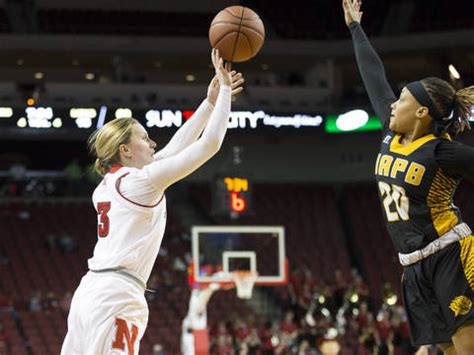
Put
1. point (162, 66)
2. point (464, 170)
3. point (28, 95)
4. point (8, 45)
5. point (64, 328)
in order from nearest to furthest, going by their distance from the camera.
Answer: point (464, 170) < point (64, 328) < point (28, 95) < point (8, 45) < point (162, 66)

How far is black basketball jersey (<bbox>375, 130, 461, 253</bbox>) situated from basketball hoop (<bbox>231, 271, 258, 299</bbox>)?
1160 cm

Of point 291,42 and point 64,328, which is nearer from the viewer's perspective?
point 64,328

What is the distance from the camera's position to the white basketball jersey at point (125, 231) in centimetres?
428

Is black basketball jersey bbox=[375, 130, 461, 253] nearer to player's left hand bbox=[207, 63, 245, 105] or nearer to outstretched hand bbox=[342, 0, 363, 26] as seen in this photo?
player's left hand bbox=[207, 63, 245, 105]

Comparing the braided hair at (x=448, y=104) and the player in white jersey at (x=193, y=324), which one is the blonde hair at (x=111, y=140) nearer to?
the braided hair at (x=448, y=104)

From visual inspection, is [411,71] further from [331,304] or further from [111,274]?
[111,274]

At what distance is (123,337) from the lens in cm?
415

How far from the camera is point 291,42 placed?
23391 mm

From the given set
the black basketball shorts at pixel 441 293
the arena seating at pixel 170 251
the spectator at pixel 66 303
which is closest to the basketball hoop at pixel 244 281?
the arena seating at pixel 170 251

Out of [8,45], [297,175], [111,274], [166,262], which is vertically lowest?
[111,274]

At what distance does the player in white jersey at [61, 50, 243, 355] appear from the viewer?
4.16 meters

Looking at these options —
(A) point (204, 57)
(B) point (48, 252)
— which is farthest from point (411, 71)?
(B) point (48, 252)

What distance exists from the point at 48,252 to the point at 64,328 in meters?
3.42

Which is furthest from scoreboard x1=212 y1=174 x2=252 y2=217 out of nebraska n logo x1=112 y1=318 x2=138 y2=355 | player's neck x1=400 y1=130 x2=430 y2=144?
nebraska n logo x1=112 y1=318 x2=138 y2=355
